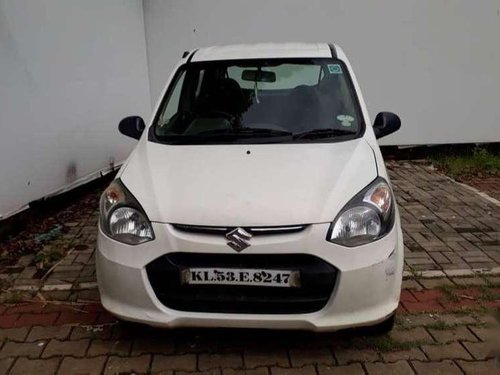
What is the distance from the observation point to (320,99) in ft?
12.4

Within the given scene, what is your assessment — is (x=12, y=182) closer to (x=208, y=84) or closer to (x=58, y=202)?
(x=58, y=202)

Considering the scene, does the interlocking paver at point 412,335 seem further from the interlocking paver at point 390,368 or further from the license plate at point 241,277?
the license plate at point 241,277

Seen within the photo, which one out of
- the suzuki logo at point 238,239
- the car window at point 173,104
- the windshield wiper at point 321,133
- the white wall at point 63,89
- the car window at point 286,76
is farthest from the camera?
the white wall at point 63,89

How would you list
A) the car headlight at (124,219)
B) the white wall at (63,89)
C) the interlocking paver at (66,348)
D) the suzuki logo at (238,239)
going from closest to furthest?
the suzuki logo at (238,239)
the car headlight at (124,219)
the interlocking paver at (66,348)
the white wall at (63,89)

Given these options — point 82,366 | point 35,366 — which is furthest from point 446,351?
point 35,366

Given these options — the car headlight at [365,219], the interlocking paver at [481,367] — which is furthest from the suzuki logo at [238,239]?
the interlocking paver at [481,367]

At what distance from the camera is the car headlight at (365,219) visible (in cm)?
264

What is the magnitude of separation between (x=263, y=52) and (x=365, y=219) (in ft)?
6.42

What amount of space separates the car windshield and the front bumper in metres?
0.99

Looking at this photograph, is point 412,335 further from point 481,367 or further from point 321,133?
point 321,133

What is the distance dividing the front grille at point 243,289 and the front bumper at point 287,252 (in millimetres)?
29

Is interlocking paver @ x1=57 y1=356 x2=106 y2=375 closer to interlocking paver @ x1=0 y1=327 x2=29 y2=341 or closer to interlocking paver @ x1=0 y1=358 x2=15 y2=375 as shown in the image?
interlocking paver @ x1=0 y1=358 x2=15 y2=375

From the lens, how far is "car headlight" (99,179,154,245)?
2.74 meters

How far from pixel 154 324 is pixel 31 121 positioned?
3249 mm
